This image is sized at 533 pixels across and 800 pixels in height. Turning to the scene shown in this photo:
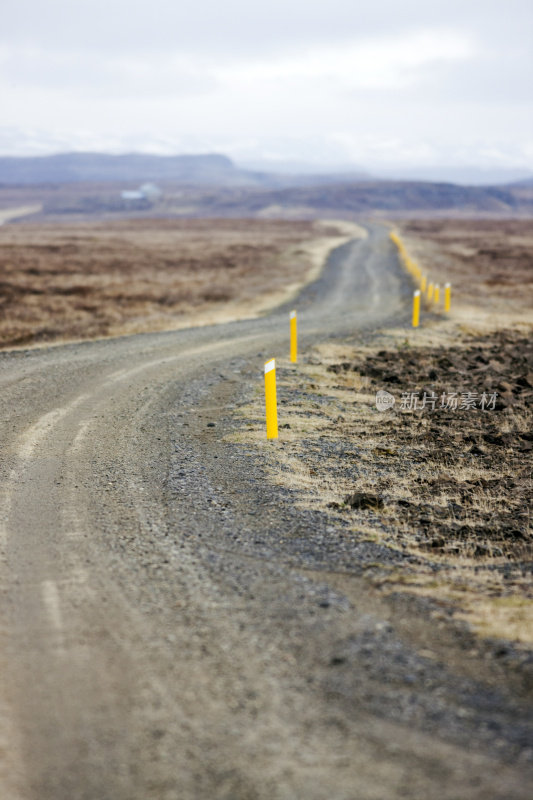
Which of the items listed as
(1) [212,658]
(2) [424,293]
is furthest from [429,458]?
(2) [424,293]

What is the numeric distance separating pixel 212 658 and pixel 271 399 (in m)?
5.39

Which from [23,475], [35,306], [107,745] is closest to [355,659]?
[107,745]

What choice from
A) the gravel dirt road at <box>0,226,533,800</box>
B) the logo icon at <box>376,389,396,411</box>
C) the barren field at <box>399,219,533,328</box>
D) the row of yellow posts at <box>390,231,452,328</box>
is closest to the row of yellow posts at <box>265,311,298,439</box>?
the gravel dirt road at <box>0,226,533,800</box>

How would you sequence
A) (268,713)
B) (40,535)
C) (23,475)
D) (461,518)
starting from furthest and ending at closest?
(23,475)
(461,518)
(40,535)
(268,713)

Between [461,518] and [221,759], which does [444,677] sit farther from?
[461,518]

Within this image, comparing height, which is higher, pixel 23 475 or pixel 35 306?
pixel 35 306

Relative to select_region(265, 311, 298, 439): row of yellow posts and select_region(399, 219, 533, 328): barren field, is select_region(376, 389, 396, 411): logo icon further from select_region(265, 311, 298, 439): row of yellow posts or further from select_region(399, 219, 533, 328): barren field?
select_region(399, 219, 533, 328): barren field

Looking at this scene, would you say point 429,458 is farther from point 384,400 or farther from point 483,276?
point 483,276

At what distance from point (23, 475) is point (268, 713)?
16.9 feet

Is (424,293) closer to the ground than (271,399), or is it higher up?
higher up

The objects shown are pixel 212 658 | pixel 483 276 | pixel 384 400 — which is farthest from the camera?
pixel 483 276

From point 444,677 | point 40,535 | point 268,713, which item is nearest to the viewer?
point 268,713

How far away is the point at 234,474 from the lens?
8180 mm

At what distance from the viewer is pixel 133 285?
32.8 m
